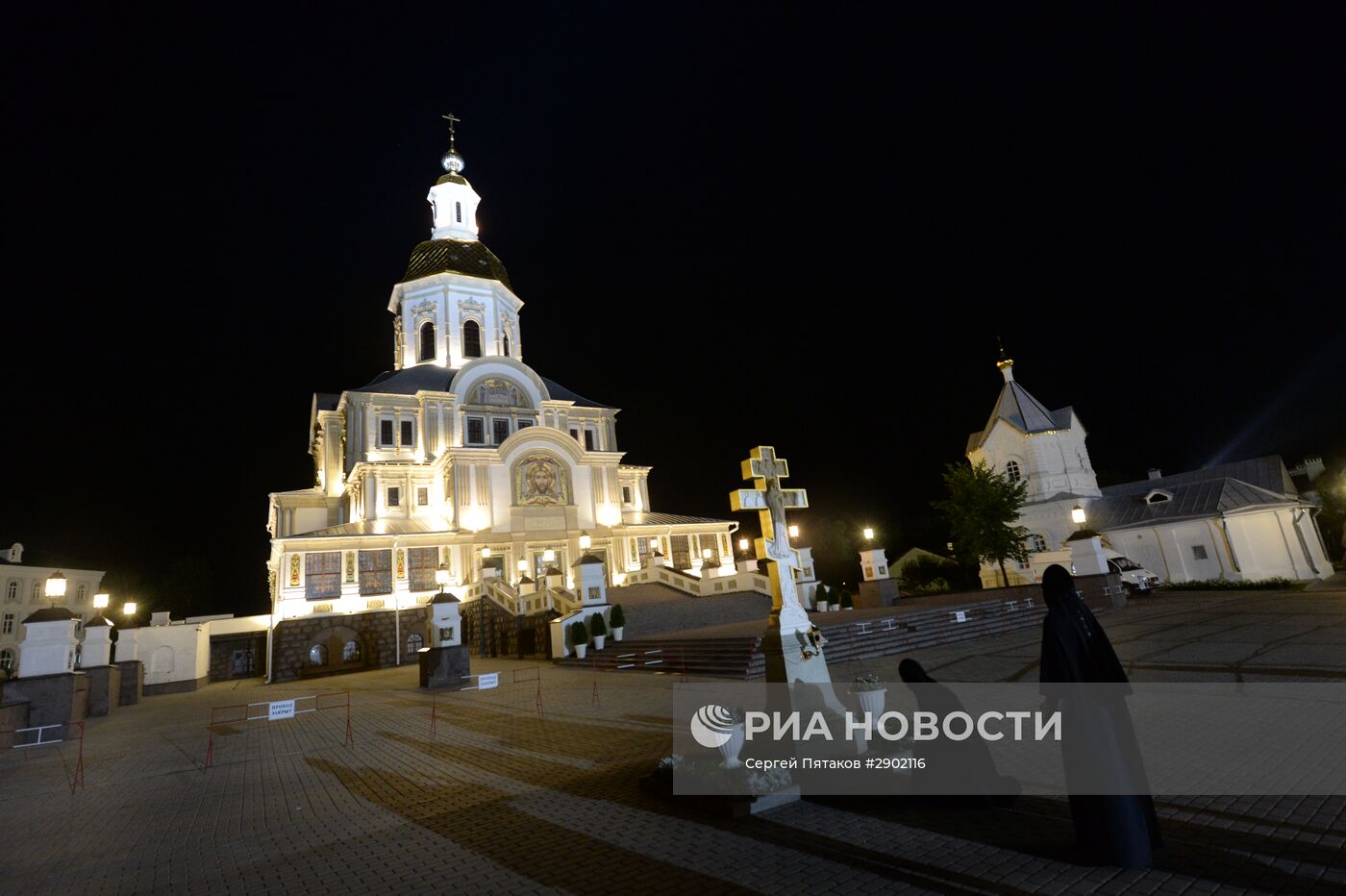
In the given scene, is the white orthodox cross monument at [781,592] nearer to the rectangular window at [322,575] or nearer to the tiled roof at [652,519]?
the rectangular window at [322,575]

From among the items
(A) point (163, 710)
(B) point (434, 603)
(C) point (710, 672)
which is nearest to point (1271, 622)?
(C) point (710, 672)

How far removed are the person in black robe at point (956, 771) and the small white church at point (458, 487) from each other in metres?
19.3

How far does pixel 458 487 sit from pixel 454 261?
760 inches

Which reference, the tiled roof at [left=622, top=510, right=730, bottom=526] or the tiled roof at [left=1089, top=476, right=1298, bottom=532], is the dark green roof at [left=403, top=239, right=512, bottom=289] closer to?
the tiled roof at [left=622, top=510, right=730, bottom=526]

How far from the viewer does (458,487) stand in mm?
32312

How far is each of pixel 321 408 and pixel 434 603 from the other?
28.4 metres

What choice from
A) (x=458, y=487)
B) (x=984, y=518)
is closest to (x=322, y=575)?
(x=458, y=487)

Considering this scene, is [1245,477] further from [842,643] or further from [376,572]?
[376,572]

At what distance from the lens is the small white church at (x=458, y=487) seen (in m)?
29.1

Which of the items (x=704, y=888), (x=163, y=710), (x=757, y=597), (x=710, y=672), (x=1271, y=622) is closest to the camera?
(x=704, y=888)

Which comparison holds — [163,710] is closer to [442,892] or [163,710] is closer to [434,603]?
[434,603]

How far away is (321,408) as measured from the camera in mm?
41281

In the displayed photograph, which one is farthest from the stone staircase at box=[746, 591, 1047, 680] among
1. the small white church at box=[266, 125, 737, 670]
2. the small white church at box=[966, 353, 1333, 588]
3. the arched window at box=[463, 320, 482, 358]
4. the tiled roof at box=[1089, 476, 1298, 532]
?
the arched window at box=[463, 320, 482, 358]

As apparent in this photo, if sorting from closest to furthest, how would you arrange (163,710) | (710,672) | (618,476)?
(710,672)
(163,710)
(618,476)
